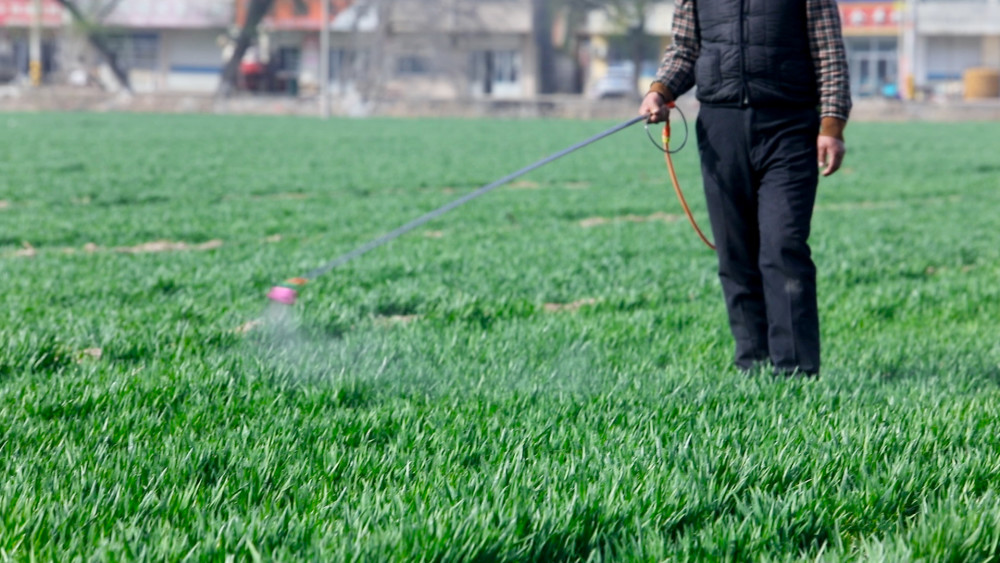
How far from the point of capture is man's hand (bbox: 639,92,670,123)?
15.8ft

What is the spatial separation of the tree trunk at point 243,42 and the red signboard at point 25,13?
15637 millimetres

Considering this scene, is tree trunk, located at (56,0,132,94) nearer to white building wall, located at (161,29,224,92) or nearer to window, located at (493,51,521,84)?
white building wall, located at (161,29,224,92)

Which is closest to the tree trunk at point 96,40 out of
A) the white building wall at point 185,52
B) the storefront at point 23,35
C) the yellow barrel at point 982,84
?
the storefront at point 23,35

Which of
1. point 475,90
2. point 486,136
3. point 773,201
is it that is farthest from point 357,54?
point 773,201

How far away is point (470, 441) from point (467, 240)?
638 cm

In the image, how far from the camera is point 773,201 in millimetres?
4633

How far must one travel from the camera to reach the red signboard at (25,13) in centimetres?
6612

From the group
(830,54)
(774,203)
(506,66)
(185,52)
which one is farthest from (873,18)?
(774,203)

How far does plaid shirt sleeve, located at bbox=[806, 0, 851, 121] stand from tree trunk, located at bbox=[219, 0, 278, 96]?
50.8 metres

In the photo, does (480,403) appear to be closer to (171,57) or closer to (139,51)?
(171,57)

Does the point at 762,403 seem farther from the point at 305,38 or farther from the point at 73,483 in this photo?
the point at 305,38

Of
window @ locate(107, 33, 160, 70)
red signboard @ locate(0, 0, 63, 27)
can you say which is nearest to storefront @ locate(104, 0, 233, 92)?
window @ locate(107, 33, 160, 70)

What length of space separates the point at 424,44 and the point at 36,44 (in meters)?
21.2

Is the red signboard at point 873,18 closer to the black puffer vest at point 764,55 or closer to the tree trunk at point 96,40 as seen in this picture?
the tree trunk at point 96,40
